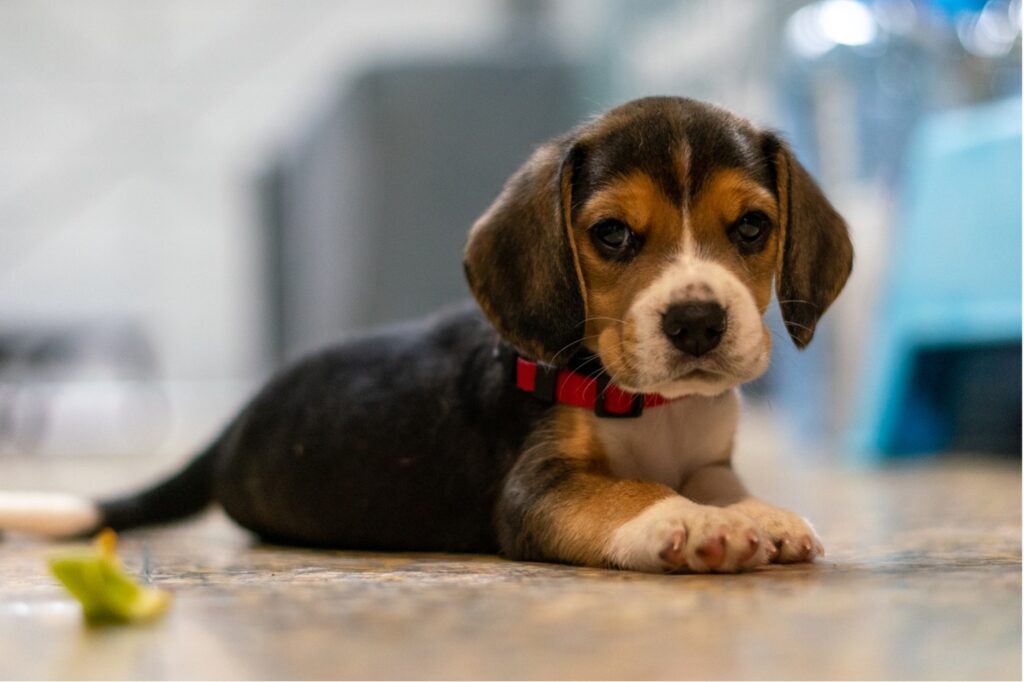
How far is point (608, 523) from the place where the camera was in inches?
94.3

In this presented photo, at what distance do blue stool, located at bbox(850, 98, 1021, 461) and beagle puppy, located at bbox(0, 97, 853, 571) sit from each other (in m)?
2.87

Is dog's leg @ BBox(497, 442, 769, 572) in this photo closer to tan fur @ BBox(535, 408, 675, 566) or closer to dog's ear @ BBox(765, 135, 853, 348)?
tan fur @ BBox(535, 408, 675, 566)

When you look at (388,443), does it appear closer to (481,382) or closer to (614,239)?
(481,382)

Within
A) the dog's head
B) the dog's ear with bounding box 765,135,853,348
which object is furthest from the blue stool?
the dog's head

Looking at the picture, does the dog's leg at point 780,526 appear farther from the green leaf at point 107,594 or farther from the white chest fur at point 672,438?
the green leaf at point 107,594

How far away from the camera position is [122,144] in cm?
1394

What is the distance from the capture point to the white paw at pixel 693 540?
222 centimetres

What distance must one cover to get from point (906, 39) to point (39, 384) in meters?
8.52

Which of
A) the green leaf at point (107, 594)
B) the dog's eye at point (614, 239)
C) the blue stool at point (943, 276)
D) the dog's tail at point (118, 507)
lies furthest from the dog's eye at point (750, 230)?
the blue stool at point (943, 276)

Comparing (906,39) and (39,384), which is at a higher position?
(906,39)

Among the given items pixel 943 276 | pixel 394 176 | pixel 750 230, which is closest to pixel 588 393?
pixel 750 230

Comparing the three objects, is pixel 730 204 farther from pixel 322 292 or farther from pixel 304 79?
pixel 304 79

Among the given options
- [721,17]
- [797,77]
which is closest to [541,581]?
[797,77]

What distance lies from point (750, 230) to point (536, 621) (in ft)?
3.81
